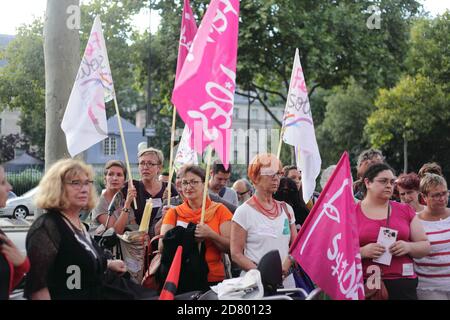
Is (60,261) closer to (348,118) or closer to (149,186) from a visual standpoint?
(149,186)

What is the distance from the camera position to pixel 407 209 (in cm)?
505

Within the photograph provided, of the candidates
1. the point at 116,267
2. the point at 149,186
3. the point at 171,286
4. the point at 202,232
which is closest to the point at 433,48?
the point at 149,186

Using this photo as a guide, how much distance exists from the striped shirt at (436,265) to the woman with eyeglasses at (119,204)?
2552mm

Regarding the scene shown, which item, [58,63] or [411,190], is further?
[58,63]

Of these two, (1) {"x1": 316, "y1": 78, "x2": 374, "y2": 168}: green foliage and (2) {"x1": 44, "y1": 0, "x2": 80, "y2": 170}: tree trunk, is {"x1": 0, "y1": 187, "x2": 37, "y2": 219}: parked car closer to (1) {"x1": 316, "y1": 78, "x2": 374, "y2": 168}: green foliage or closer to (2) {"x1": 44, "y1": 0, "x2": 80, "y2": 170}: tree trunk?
(2) {"x1": 44, "y1": 0, "x2": 80, "y2": 170}: tree trunk

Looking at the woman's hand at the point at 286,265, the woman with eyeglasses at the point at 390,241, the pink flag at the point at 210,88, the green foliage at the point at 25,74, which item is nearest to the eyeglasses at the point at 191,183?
the pink flag at the point at 210,88

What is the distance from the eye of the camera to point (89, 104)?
20.9 feet

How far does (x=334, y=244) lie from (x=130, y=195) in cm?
240

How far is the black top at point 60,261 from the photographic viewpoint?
3.66 meters

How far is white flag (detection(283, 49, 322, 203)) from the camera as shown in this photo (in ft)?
22.0

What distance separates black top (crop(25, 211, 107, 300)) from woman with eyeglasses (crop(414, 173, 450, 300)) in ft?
8.52

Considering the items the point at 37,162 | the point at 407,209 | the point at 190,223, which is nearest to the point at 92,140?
the point at 190,223

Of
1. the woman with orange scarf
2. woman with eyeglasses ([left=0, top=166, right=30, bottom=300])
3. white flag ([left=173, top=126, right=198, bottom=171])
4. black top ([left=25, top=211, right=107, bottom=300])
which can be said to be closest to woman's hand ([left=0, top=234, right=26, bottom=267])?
woman with eyeglasses ([left=0, top=166, right=30, bottom=300])

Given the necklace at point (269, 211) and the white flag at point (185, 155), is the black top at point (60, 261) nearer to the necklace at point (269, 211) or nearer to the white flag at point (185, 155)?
the necklace at point (269, 211)
